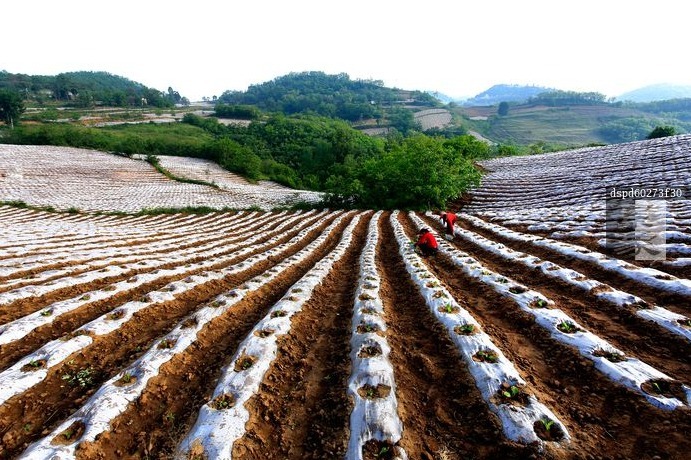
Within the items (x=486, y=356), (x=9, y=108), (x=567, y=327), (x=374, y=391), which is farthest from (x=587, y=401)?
(x=9, y=108)

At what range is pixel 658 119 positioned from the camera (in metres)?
139

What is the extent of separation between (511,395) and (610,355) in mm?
1469

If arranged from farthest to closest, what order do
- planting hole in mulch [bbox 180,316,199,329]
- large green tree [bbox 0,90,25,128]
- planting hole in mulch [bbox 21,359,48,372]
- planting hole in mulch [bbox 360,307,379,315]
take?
1. large green tree [bbox 0,90,25,128]
2. planting hole in mulch [bbox 360,307,379,315]
3. planting hole in mulch [bbox 180,316,199,329]
4. planting hole in mulch [bbox 21,359,48,372]

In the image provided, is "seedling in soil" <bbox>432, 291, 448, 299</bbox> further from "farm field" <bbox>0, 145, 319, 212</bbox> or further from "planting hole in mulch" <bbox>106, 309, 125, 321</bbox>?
"farm field" <bbox>0, 145, 319, 212</bbox>

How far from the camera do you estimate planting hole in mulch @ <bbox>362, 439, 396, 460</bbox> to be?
2703 millimetres

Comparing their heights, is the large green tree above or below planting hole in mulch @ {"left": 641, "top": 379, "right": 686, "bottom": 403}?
above

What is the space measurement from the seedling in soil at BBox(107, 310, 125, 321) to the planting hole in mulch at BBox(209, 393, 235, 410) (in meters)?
3.19

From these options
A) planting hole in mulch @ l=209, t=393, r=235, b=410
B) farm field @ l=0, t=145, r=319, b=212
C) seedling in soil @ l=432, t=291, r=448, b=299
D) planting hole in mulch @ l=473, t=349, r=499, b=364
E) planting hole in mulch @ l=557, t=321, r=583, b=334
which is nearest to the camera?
planting hole in mulch @ l=209, t=393, r=235, b=410

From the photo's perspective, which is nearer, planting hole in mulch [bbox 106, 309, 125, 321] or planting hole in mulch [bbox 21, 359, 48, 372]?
planting hole in mulch [bbox 21, 359, 48, 372]

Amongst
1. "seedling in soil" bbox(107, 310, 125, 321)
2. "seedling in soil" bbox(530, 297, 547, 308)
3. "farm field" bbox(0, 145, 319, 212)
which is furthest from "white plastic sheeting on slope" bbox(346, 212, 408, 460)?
"farm field" bbox(0, 145, 319, 212)

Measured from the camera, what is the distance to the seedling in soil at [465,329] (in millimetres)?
4520

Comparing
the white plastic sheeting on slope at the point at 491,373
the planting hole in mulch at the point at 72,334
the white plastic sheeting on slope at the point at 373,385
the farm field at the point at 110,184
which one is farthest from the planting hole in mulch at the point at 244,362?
the farm field at the point at 110,184

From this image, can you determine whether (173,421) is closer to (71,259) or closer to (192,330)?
(192,330)

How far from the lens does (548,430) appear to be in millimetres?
2797
